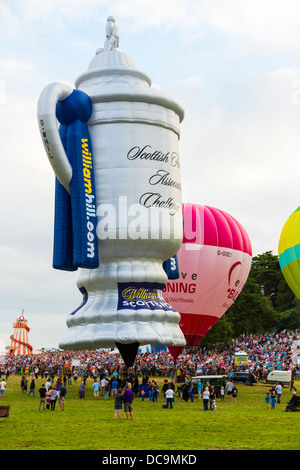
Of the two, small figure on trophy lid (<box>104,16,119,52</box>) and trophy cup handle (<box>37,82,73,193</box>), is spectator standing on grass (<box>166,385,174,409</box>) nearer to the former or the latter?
trophy cup handle (<box>37,82,73,193</box>)

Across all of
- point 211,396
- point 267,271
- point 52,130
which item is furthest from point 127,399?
point 267,271

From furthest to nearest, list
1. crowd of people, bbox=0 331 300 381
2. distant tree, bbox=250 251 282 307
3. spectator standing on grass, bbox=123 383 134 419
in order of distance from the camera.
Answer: distant tree, bbox=250 251 282 307 < crowd of people, bbox=0 331 300 381 < spectator standing on grass, bbox=123 383 134 419

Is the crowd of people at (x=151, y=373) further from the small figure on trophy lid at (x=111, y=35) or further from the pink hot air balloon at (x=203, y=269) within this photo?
the small figure on trophy lid at (x=111, y=35)

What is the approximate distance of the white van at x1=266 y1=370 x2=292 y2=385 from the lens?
33156 millimetres

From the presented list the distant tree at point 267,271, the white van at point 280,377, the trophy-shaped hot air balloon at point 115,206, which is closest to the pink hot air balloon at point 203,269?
the white van at point 280,377

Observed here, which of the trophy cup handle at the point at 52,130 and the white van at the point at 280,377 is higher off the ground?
the trophy cup handle at the point at 52,130

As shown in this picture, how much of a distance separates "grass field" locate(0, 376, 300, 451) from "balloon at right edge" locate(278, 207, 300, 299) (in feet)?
52.1

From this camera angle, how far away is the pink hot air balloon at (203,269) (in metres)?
37.8

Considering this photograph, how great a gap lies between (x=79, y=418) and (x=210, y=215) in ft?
68.1

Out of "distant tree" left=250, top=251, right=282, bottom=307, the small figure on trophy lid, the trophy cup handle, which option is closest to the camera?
the trophy cup handle

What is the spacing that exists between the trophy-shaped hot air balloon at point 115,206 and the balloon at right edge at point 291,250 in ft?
49.8

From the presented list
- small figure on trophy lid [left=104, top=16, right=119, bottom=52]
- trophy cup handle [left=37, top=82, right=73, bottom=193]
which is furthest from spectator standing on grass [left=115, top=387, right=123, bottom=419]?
small figure on trophy lid [left=104, top=16, right=119, bottom=52]

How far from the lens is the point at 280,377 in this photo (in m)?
33.5

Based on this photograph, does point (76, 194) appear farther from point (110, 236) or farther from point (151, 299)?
point (151, 299)
